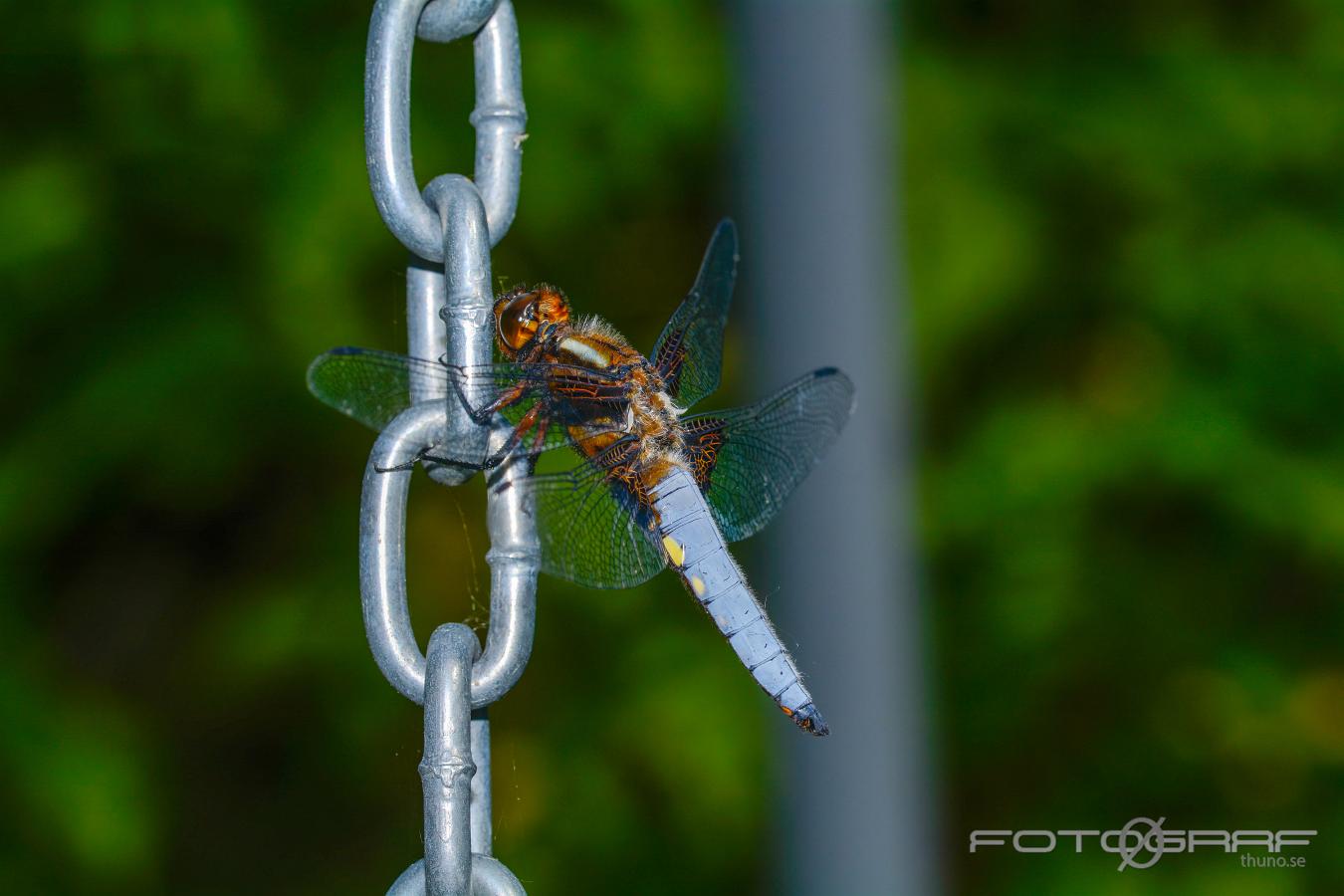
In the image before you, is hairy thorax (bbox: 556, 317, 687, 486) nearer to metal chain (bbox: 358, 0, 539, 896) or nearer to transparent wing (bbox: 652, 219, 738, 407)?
transparent wing (bbox: 652, 219, 738, 407)

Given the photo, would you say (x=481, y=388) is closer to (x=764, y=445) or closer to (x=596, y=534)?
(x=596, y=534)

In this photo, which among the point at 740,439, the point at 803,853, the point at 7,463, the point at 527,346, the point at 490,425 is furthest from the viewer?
the point at 7,463

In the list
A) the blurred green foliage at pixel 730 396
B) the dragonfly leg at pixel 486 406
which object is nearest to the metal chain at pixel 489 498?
the dragonfly leg at pixel 486 406

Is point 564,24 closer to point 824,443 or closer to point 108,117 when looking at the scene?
point 108,117

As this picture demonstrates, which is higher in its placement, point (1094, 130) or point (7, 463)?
point (1094, 130)

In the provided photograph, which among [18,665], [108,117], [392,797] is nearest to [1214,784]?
[392,797]

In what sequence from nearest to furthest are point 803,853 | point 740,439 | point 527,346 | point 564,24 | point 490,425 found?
point 490,425, point 527,346, point 740,439, point 803,853, point 564,24

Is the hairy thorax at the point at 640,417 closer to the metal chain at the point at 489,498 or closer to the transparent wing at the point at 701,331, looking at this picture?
the transparent wing at the point at 701,331

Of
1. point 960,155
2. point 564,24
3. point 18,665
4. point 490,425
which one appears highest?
point 564,24
